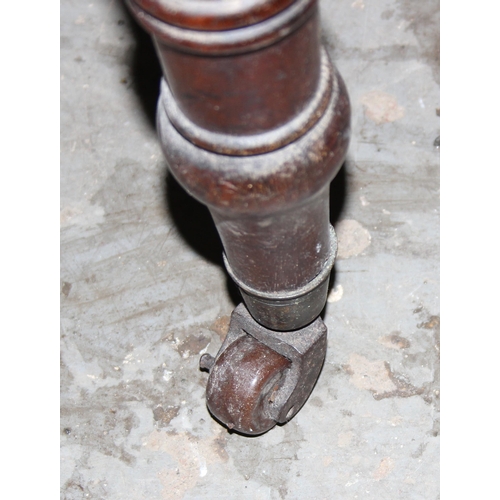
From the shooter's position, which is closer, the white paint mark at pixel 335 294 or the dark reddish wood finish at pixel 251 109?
the dark reddish wood finish at pixel 251 109

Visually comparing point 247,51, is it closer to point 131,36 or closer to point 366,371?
point 366,371

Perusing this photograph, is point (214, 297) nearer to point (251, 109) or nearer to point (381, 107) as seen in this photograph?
point (381, 107)

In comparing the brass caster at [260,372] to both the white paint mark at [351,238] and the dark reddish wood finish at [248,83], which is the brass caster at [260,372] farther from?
the dark reddish wood finish at [248,83]

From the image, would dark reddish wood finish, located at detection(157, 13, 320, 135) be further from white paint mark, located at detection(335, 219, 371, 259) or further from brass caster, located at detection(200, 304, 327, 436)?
white paint mark, located at detection(335, 219, 371, 259)

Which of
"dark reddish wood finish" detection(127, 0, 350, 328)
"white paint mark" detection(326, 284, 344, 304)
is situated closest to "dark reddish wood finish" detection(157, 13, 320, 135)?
"dark reddish wood finish" detection(127, 0, 350, 328)

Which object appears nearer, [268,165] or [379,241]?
[268,165]

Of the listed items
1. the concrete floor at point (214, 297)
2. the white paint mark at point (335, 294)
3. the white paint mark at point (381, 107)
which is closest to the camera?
the concrete floor at point (214, 297)

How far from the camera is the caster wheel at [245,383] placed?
65.7 inches

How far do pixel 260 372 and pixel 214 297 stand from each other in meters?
0.52

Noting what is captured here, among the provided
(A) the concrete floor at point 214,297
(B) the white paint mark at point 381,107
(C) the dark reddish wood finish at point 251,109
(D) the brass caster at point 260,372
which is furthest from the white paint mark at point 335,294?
(C) the dark reddish wood finish at point 251,109

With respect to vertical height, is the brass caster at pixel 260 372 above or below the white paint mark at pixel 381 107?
below

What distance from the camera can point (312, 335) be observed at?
1.71 metres

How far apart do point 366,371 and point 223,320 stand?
492 mm

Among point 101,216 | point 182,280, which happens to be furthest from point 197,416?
point 101,216
